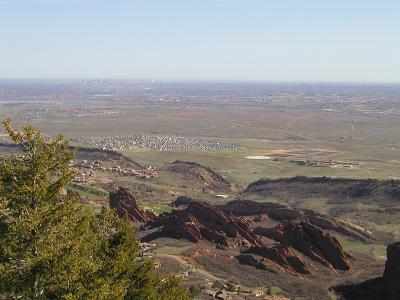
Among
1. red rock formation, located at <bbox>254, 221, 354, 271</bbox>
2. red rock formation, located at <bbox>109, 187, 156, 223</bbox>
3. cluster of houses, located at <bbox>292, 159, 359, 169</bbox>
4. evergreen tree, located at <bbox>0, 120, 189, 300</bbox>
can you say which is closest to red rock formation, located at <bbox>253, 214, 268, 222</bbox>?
red rock formation, located at <bbox>109, 187, 156, 223</bbox>

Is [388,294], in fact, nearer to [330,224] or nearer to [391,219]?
[330,224]

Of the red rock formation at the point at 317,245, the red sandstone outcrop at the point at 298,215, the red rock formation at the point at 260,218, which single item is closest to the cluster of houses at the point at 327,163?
the red sandstone outcrop at the point at 298,215

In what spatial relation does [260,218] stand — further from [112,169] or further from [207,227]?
[112,169]

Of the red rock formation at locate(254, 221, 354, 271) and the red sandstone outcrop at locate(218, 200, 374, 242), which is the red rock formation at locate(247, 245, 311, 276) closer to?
the red rock formation at locate(254, 221, 354, 271)

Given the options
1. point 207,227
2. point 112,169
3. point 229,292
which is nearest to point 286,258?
point 207,227

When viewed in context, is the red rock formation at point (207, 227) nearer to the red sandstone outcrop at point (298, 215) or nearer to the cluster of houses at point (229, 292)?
the red sandstone outcrop at point (298, 215)

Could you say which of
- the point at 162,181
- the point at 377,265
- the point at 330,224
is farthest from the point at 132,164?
the point at 377,265
